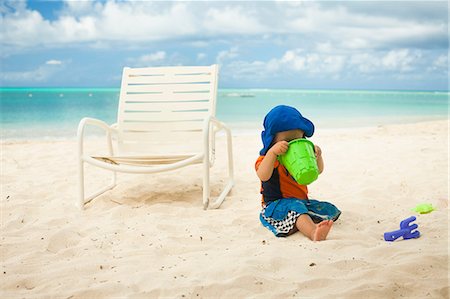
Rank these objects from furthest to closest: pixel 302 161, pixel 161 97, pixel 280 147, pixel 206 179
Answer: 1. pixel 161 97
2. pixel 206 179
3. pixel 280 147
4. pixel 302 161

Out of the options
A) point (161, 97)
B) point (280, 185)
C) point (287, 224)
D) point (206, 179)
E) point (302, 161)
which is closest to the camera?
point (302, 161)

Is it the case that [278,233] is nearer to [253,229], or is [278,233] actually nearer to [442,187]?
[253,229]

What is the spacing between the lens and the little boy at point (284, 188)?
2742mm

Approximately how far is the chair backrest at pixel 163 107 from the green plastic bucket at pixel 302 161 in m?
1.89

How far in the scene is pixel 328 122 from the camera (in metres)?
14.2

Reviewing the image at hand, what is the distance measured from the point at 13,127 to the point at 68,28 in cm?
1724

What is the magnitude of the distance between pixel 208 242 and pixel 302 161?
72cm

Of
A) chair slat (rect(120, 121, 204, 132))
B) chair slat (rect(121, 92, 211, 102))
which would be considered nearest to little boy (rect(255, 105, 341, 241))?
chair slat (rect(120, 121, 204, 132))

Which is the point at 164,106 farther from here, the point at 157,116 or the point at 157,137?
the point at 157,137

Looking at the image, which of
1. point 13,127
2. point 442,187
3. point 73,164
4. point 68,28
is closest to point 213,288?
point 442,187

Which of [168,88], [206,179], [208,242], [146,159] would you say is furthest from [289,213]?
[168,88]

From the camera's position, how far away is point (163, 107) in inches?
184

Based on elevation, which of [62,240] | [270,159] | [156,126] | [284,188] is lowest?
[62,240]

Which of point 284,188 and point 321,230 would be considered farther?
point 284,188
